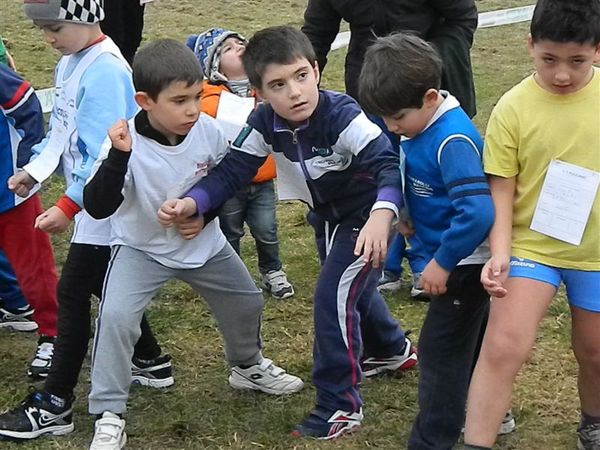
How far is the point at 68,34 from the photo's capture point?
12.1ft

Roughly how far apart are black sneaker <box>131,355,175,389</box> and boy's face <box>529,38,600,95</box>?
2049 mm

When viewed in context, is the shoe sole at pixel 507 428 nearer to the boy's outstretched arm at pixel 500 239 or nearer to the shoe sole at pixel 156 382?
the boy's outstretched arm at pixel 500 239

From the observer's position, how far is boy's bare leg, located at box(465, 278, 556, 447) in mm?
3096

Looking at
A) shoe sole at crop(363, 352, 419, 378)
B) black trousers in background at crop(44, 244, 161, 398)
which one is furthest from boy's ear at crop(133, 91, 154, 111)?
shoe sole at crop(363, 352, 419, 378)

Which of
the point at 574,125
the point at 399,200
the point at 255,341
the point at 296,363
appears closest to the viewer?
the point at 574,125

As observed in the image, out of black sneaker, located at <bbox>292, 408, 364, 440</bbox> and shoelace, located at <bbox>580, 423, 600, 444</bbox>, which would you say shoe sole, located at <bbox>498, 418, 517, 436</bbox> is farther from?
black sneaker, located at <bbox>292, 408, 364, 440</bbox>

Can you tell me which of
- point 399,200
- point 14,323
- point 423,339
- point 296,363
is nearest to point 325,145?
point 399,200

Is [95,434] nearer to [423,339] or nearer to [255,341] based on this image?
[255,341]

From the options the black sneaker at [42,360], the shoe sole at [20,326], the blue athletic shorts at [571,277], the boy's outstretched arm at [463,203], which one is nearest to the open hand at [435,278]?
the boy's outstretched arm at [463,203]

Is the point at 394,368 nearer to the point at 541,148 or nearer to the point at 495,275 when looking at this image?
the point at 495,275

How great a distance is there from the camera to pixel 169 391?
4.19 m

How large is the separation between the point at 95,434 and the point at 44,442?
24 centimetres

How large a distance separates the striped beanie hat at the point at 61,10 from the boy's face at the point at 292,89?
0.74m

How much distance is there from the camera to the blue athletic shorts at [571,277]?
311cm
